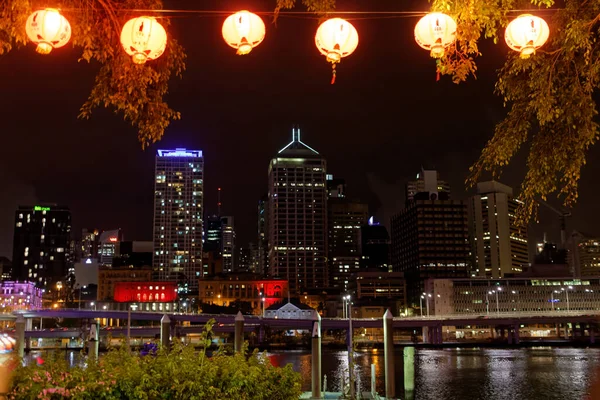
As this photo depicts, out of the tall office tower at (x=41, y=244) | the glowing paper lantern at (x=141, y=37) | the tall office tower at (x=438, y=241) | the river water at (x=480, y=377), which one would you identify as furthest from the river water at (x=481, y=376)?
the tall office tower at (x=41, y=244)

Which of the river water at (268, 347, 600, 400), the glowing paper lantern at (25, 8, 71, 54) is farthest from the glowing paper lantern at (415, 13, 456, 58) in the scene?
the river water at (268, 347, 600, 400)

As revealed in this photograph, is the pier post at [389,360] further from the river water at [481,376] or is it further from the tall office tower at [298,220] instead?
the tall office tower at [298,220]

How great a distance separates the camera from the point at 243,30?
29.3 ft

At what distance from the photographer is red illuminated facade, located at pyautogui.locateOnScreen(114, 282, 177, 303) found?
13950 centimetres

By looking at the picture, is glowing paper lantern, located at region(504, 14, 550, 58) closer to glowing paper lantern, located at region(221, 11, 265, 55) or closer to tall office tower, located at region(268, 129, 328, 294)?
glowing paper lantern, located at region(221, 11, 265, 55)

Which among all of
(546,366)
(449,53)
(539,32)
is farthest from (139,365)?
(546,366)

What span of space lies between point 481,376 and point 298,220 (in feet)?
450

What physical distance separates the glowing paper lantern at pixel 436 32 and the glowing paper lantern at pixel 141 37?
3.86m

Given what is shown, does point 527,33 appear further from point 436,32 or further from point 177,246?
point 177,246

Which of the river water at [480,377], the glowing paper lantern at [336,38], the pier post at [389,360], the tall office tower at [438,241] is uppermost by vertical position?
the tall office tower at [438,241]

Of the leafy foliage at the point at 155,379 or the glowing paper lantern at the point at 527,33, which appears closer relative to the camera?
the leafy foliage at the point at 155,379

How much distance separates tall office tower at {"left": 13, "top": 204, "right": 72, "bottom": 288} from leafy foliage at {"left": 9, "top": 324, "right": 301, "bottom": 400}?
185m

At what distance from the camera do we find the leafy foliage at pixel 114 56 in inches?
317

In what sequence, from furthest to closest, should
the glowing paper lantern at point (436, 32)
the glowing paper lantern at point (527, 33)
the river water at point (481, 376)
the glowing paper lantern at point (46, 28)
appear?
the river water at point (481, 376), the glowing paper lantern at point (527, 33), the glowing paper lantern at point (436, 32), the glowing paper lantern at point (46, 28)
